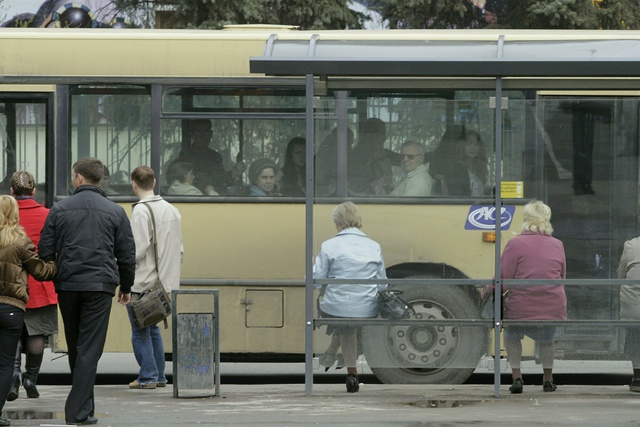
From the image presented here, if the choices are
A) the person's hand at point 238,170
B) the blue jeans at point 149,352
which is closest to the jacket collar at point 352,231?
the person's hand at point 238,170

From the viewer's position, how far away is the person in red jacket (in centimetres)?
1018

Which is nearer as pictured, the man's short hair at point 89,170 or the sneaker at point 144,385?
the man's short hair at point 89,170

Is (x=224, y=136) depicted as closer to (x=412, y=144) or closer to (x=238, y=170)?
(x=238, y=170)

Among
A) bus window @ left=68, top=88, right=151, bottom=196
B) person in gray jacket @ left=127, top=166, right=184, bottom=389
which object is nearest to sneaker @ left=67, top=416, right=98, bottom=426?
person in gray jacket @ left=127, top=166, right=184, bottom=389

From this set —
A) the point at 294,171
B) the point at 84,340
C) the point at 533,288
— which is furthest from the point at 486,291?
the point at 84,340

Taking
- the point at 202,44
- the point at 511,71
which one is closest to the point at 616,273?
the point at 511,71

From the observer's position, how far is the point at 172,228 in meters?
10.8

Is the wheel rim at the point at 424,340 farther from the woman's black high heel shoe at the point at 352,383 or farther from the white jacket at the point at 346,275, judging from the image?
the woman's black high heel shoe at the point at 352,383

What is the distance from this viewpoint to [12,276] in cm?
882

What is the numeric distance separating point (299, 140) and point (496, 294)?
249 cm

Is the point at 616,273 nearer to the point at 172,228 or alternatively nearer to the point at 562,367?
the point at 562,367

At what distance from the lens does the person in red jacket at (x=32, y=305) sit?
33.4 ft

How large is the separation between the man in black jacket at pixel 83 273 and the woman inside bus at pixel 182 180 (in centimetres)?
285

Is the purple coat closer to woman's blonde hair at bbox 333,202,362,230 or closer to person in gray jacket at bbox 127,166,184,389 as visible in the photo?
woman's blonde hair at bbox 333,202,362,230
